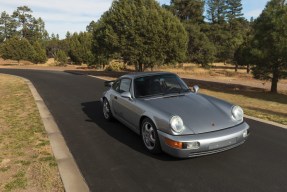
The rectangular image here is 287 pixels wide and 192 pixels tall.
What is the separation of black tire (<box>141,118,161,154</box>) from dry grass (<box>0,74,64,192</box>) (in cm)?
170

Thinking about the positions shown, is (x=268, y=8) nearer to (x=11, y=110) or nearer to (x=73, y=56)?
(x=11, y=110)

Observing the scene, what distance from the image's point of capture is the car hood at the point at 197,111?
16.4 feet

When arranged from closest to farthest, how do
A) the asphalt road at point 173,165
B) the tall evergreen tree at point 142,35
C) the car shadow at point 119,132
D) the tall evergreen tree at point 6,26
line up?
the asphalt road at point 173,165 → the car shadow at point 119,132 → the tall evergreen tree at point 142,35 → the tall evergreen tree at point 6,26

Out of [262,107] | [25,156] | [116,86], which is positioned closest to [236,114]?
[116,86]

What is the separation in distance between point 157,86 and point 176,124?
65.7 inches

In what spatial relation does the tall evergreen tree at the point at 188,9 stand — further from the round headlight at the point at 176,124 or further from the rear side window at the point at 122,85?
the round headlight at the point at 176,124

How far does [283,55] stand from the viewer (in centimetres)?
1789

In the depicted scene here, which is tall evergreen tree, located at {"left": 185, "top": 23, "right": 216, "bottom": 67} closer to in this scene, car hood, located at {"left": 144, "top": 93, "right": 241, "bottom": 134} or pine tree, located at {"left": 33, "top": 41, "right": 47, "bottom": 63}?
pine tree, located at {"left": 33, "top": 41, "right": 47, "bottom": 63}

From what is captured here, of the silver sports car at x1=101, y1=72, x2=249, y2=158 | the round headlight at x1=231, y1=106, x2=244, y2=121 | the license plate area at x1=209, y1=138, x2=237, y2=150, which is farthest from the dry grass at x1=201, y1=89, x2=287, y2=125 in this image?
the license plate area at x1=209, y1=138, x2=237, y2=150

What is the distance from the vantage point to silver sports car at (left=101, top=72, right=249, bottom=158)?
15.8 ft

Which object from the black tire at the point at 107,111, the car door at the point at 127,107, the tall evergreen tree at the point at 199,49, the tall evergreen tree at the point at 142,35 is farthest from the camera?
the tall evergreen tree at the point at 199,49

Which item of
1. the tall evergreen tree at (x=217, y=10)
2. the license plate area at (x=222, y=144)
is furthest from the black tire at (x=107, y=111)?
the tall evergreen tree at (x=217, y=10)

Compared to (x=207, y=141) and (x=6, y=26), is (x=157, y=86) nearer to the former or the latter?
(x=207, y=141)

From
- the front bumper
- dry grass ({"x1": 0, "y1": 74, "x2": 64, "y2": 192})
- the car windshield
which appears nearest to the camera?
dry grass ({"x1": 0, "y1": 74, "x2": 64, "y2": 192})
